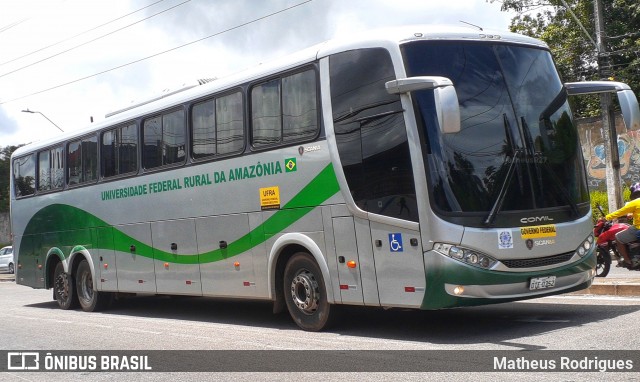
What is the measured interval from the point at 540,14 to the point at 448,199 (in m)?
27.4

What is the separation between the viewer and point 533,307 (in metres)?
12.0

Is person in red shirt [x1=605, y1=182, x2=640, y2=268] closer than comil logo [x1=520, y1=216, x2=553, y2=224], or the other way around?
comil logo [x1=520, y1=216, x2=553, y2=224]

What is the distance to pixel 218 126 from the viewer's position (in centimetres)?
1285

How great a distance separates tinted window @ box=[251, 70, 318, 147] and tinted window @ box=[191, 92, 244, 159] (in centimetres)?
43

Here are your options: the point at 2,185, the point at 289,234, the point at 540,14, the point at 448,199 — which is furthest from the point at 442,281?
the point at 2,185

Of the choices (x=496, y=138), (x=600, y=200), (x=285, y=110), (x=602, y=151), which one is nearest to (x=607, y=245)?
(x=496, y=138)

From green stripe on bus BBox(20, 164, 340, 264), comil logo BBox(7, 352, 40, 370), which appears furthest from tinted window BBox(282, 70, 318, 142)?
comil logo BBox(7, 352, 40, 370)

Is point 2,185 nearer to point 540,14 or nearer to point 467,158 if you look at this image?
point 540,14

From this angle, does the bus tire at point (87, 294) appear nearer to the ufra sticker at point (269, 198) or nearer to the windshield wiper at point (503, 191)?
the ufra sticker at point (269, 198)

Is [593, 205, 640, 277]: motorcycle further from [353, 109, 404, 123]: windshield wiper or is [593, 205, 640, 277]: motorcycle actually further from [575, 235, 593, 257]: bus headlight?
[353, 109, 404, 123]: windshield wiper

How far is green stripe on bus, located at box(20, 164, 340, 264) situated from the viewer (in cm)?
1082

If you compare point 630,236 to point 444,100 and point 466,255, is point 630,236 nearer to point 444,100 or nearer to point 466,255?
point 466,255

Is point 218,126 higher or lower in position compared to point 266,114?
higher

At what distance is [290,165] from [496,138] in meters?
2.98
